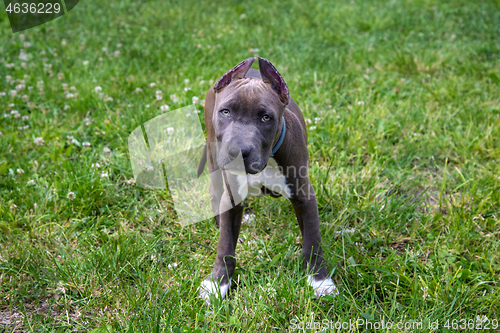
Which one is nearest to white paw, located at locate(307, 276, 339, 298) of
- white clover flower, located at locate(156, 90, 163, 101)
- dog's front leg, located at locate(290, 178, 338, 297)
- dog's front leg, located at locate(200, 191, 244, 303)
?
dog's front leg, located at locate(290, 178, 338, 297)

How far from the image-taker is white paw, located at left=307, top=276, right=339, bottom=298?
2.75 meters

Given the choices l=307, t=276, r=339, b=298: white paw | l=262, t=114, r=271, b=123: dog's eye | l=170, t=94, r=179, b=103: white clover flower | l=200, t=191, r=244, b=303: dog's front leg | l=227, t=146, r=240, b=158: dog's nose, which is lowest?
l=307, t=276, r=339, b=298: white paw

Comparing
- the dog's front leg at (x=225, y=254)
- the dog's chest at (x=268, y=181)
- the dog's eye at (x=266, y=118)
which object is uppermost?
the dog's eye at (x=266, y=118)

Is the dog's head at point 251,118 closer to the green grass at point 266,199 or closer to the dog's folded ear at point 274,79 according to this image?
the dog's folded ear at point 274,79

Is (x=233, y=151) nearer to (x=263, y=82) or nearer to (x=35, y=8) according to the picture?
(x=263, y=82)

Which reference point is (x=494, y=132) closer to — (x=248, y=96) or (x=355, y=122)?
(x=355, y=122)

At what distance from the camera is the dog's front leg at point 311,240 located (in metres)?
2.82

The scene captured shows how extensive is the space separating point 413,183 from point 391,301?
1528 mm

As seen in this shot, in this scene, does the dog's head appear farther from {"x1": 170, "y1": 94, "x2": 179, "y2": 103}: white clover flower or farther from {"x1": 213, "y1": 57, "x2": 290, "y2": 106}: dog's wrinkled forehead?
{"x1": 170, "y1": 94, "x2": 179, "y2": 103}: white clover flower

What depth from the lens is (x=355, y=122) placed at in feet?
14.3

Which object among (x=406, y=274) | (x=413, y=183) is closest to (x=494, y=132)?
(x=413, y=183)

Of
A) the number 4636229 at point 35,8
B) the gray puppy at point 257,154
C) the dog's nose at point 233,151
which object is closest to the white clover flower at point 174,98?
the gray puppy at point 257,154

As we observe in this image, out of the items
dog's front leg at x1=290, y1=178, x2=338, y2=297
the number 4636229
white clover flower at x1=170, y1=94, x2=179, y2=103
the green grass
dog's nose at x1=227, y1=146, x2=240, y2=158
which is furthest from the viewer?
the number 4636229

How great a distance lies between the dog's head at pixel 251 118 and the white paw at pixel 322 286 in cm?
99
